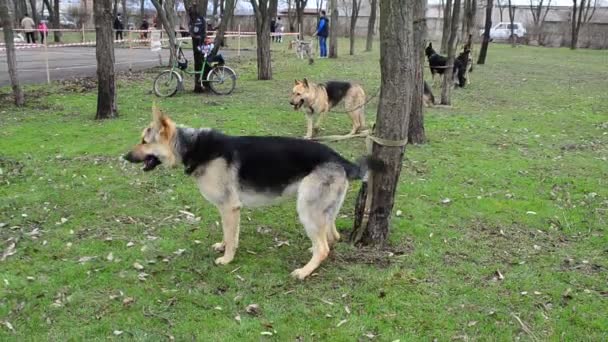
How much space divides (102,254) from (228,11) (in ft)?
38.4

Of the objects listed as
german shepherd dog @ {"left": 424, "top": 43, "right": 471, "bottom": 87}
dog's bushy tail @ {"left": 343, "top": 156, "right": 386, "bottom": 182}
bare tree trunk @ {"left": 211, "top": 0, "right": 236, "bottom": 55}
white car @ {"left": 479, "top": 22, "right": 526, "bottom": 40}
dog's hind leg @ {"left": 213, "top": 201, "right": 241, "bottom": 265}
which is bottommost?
dog's hind leg @ {"left": 213, "top": 201, "right": 241, "bottom": 265}

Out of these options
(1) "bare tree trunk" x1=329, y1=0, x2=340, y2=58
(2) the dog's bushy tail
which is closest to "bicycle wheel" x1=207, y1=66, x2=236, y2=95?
(2) the dog's bushy tail

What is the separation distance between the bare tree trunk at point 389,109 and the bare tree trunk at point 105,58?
753 centimetres

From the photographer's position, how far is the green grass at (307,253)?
4047 millimetres

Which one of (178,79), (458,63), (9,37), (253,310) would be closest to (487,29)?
(458,63)

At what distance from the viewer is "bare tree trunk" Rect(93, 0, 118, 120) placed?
1048 cm

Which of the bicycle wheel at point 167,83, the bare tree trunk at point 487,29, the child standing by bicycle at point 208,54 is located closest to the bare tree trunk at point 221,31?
the child standing by bicycle at point 208,54

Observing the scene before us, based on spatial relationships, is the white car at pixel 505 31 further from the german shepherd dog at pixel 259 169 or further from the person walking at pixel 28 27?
the german shepherd dog at pixel 259 169

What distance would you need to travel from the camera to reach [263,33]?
17016 millimetres

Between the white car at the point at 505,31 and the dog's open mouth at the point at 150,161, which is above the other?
the white car at the point at 505,31

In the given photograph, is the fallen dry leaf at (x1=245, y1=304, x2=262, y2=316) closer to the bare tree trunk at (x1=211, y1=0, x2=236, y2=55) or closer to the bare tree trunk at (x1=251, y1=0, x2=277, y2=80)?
the bare tree trunk at (x1=211, y1=0, x2=236, y2=55)

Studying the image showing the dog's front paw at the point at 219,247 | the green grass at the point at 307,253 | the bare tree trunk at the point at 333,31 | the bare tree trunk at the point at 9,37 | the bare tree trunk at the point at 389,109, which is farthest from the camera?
the bare tree trunk at the point at 333,31

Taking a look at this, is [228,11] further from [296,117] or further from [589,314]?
[589,314]

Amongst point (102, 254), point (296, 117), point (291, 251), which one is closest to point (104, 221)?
point (102, 254)
